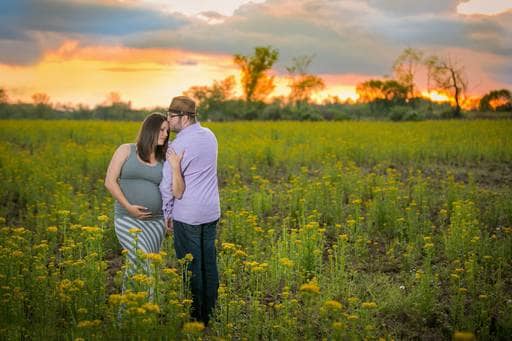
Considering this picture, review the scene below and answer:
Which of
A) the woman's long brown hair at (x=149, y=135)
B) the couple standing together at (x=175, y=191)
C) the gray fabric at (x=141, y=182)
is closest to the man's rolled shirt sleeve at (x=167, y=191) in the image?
the couple standing together at (x=175, y=191)

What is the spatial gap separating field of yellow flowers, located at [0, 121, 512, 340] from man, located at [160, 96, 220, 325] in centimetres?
19

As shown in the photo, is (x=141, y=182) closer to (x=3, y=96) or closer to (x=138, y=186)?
(x=138, y=186)

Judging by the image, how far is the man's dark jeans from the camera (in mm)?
4891

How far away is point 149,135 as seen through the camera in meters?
4.82

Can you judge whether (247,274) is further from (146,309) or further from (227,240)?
(146,309)

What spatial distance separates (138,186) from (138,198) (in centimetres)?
11

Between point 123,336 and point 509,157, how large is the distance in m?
16.1

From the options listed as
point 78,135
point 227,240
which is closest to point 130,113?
point 78,135

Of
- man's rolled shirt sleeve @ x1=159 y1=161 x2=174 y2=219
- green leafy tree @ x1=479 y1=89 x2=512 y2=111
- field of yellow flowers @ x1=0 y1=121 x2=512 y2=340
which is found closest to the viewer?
field of yellow flowers @ x1=0 y1=121 x2=512 y2=340

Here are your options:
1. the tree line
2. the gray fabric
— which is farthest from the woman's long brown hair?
the tree line

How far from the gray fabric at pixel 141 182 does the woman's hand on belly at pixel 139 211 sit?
0.14ft

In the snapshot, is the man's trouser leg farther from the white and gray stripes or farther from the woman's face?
the woman's face

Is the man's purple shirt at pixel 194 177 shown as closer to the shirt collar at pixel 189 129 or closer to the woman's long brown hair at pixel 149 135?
the shirt collar at pixel 189 129

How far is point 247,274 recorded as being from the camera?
699cm
